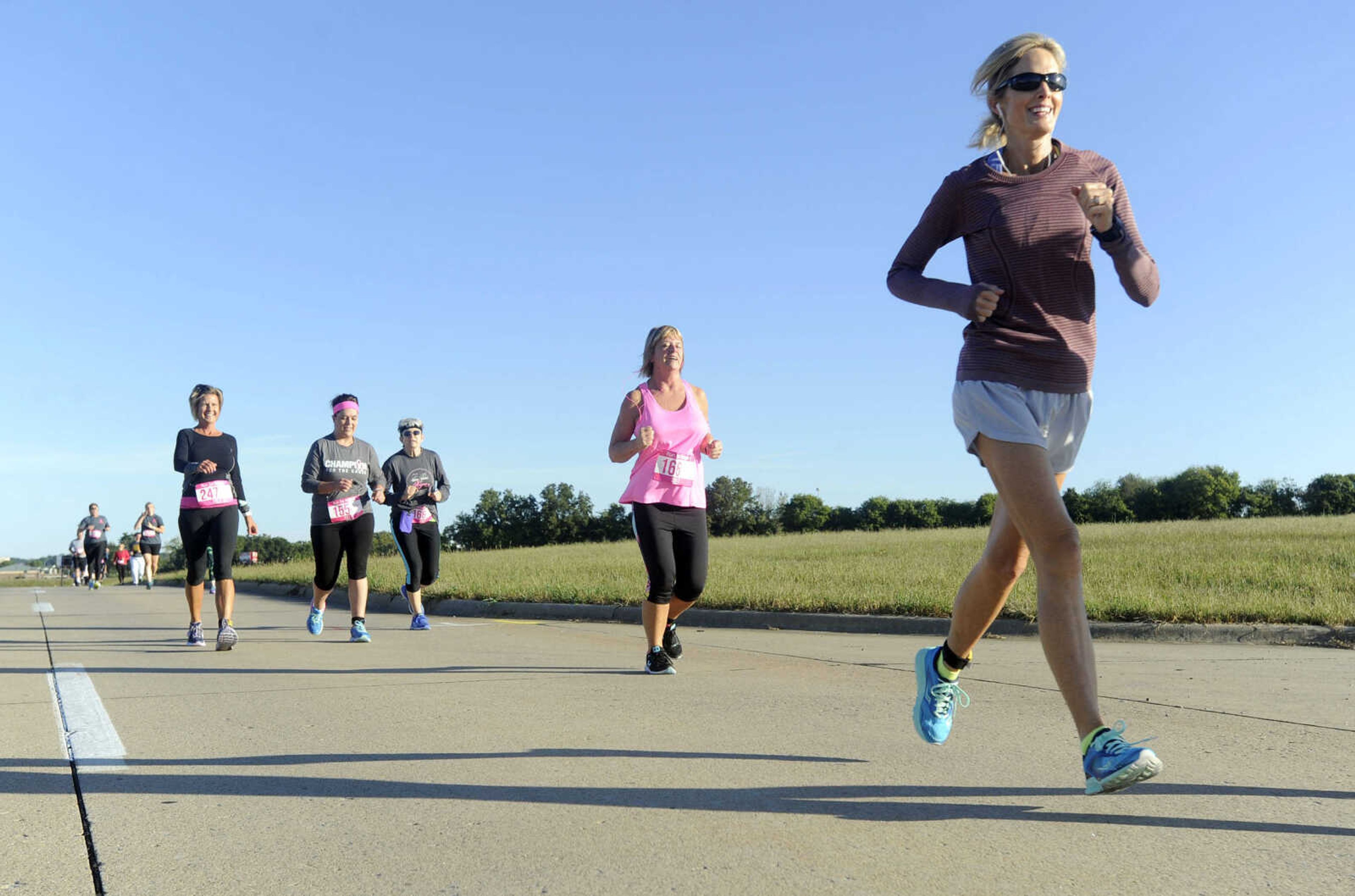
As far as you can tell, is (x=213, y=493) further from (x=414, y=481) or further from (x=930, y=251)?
(x=930, y=251)

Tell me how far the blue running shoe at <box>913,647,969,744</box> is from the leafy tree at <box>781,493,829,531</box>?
199 ft

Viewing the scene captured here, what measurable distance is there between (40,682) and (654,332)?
4233 mm

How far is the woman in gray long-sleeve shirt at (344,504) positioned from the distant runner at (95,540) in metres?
19.9

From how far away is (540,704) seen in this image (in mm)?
5664

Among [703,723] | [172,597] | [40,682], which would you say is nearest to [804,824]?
[703,723]

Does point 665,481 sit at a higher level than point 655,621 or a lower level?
higher

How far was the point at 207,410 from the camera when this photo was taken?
9398mm

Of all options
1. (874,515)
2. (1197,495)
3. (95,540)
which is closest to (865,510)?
(874,515)

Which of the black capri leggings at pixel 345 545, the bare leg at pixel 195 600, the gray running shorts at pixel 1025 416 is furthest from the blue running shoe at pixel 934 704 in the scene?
the bare leg at pixel 195 600

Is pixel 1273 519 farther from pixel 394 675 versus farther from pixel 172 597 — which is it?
pixel 394 675

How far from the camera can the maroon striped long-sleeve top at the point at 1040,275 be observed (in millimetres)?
3617

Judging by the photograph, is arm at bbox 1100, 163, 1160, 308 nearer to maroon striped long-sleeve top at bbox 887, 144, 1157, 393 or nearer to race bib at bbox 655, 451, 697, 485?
maroon striped long-sleeve top at bbox 887, 144, 1157, 393

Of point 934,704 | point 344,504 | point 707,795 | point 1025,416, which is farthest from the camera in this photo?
point 344,504

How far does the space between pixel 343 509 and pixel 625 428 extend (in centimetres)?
391
